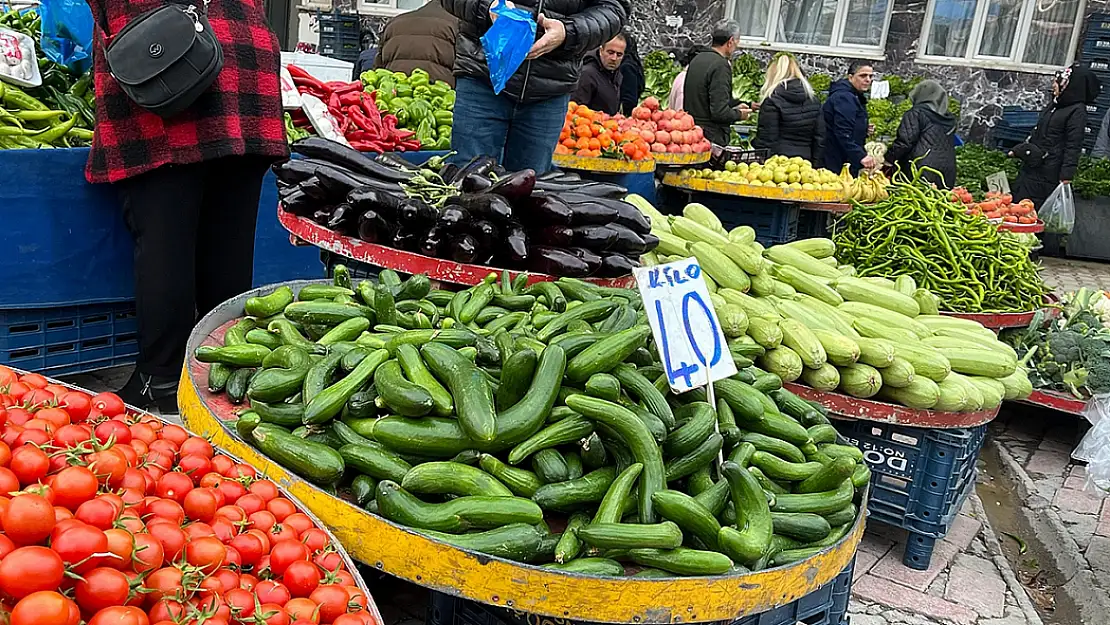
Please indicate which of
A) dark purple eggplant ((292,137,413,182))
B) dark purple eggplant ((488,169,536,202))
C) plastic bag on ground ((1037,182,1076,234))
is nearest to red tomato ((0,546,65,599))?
dark purple eggplant ((488,169,536,202))

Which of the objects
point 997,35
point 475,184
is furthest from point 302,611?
point 997,35

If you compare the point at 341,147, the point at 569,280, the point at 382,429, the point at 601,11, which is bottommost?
the point at 382,429

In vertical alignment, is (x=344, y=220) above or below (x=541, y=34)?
below

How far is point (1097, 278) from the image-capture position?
10062 millimetres

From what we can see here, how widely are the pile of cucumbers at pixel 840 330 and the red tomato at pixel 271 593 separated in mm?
1882

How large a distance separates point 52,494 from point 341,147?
2.58 meters

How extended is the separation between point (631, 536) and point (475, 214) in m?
1.72

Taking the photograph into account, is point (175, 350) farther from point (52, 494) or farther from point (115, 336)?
point (52, 494)

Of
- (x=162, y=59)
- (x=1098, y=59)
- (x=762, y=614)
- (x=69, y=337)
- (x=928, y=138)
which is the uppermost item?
(x=1098, y=59)

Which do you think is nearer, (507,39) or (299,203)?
(299,203)

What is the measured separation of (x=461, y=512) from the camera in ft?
5.90

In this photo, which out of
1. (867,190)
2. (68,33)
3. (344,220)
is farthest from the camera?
(867,190)

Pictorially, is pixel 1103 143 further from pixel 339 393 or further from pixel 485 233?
pixel 339 393

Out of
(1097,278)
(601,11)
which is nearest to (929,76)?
(1097,278)
